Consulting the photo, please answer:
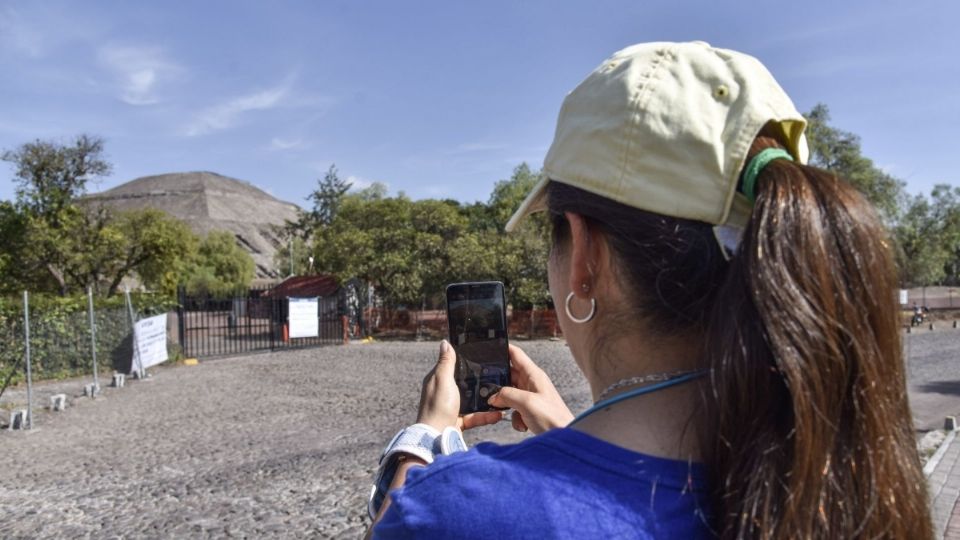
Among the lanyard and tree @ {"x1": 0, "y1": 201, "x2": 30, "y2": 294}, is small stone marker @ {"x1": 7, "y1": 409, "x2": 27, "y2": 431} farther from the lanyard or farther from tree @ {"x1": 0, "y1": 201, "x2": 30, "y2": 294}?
tree @ {"x1": 0, "y1": 201, "x2": 30, "y2": 294}

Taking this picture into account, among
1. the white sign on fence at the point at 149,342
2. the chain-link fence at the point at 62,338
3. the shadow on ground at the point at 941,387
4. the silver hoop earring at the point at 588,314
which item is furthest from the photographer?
the white sign on fence at the point at 149,342

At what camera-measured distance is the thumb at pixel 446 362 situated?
5.03 ft

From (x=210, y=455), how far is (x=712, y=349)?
28.1 ft

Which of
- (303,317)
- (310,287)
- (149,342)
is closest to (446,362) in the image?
(149,342)

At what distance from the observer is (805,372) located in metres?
0.96

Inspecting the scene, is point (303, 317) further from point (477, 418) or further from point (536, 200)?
point (536, 200)

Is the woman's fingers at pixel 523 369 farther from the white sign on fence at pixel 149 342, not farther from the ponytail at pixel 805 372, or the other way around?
the white sign on fence at pixel 149 342

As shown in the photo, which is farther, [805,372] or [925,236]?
[925,236]

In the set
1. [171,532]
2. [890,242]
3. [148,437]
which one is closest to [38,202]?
[148,437]

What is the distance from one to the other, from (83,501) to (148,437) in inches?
115

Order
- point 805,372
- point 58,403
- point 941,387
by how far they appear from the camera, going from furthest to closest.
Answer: point 941,387 < point 58,403 < point 805,372

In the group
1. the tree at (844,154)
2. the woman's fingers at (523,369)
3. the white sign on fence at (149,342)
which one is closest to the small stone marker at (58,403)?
the white sign on fence at (149,342)

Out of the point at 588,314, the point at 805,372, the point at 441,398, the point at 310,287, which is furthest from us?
the point at 310,287

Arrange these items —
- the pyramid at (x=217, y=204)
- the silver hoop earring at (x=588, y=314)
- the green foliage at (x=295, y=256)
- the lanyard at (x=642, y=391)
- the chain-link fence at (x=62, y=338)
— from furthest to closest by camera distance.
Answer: the pyramid at (x=217, y=204), the green foliage at (x=295, y=256), the chain-link fence at (x=62, y=338), the silver hoop earring at (x=588, y=314), the lanyard at (x=642, y=391)
